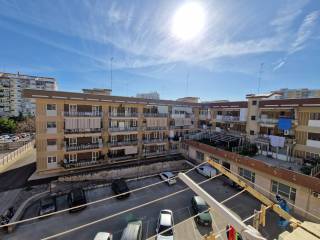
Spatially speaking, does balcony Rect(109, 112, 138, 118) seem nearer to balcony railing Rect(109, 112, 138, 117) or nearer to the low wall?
balcony railing Rect(109, 112, 138, 117)

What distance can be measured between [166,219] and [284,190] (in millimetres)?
14302

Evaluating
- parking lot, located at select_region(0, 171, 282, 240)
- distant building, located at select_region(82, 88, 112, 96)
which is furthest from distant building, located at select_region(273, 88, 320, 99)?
distant building, located at select_region(82, 88, 112, 96)

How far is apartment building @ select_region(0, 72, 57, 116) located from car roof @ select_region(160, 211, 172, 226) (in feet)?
232

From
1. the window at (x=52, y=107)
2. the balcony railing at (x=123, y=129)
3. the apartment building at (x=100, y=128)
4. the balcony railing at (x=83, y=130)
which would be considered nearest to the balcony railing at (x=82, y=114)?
the apartment building at (x=100, y=128)

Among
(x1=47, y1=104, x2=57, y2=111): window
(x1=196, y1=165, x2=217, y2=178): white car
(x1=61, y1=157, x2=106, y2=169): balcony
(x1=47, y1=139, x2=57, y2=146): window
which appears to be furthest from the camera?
(x1=196, y1=165, x2=217, y2=178): white car

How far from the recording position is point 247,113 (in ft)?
98.8

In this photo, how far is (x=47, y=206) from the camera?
17328 mm

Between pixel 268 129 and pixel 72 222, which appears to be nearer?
pixel 72 222

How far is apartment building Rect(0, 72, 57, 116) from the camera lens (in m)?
68.1

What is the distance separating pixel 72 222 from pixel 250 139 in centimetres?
2824

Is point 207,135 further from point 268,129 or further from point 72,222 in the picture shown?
point 72,222

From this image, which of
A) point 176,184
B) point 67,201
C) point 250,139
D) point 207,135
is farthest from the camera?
point 207,135

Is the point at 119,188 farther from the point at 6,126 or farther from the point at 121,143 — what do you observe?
the point at 6,126

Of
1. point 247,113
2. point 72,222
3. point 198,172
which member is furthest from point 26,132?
point 247,113
